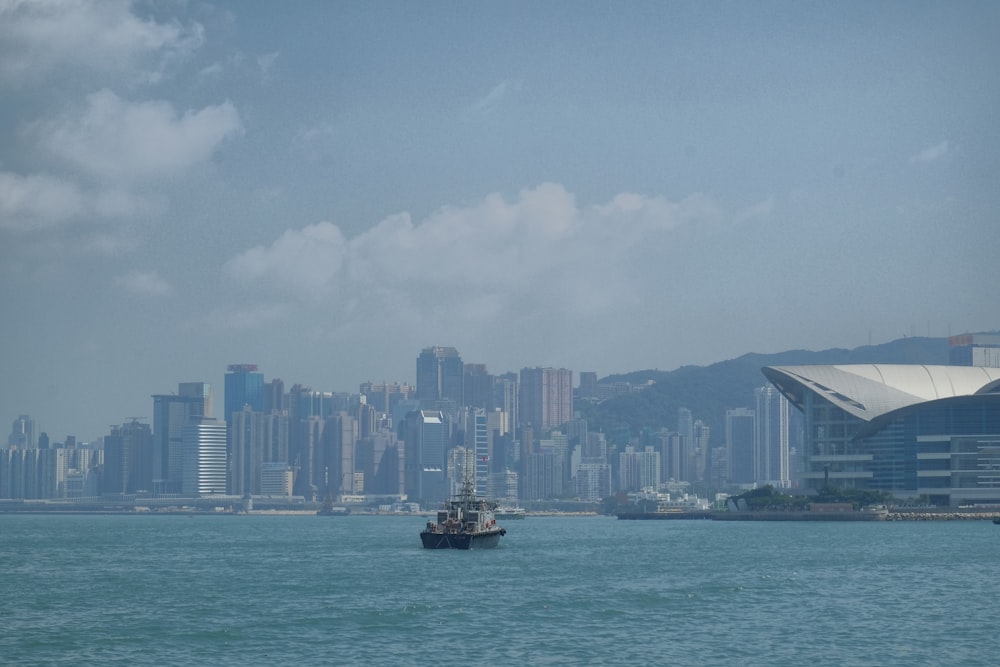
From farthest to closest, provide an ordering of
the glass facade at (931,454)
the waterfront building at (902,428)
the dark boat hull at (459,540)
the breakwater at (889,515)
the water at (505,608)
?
1. the waterfront building at (902,428)
2. the glass facade at (931,454)
3. the breakwater at (889,515)
4. the dark boat hull at (459,540)
5. the water at (505,608)

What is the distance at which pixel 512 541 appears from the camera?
330ft

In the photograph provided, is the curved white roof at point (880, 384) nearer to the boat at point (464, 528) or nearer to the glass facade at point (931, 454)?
the glass facade at point (931, 454)

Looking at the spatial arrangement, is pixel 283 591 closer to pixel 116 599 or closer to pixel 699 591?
pixel 116 599

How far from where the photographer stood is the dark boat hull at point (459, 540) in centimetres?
7769

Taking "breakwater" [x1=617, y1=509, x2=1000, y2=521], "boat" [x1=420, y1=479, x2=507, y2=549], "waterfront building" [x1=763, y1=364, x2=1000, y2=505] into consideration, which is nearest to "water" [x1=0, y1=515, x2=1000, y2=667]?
"boat" [x1=420, y1=479, x2=507, y2=549]

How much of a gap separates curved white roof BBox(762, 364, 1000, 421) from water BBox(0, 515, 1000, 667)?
81.6 m

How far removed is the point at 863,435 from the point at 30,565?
107m

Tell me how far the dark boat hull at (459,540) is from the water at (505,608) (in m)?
0.85

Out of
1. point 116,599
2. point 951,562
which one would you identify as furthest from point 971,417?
point 116,599

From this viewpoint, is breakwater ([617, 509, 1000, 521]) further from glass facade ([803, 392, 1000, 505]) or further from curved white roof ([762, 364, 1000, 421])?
curved white roof ([762, 364, 1000, 421])

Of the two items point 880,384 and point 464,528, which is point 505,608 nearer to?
point 464,528

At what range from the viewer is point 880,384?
160m

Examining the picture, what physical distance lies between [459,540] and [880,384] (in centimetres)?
9275

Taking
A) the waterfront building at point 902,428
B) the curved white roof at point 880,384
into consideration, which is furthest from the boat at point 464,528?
the curved white roof at point 880,384
